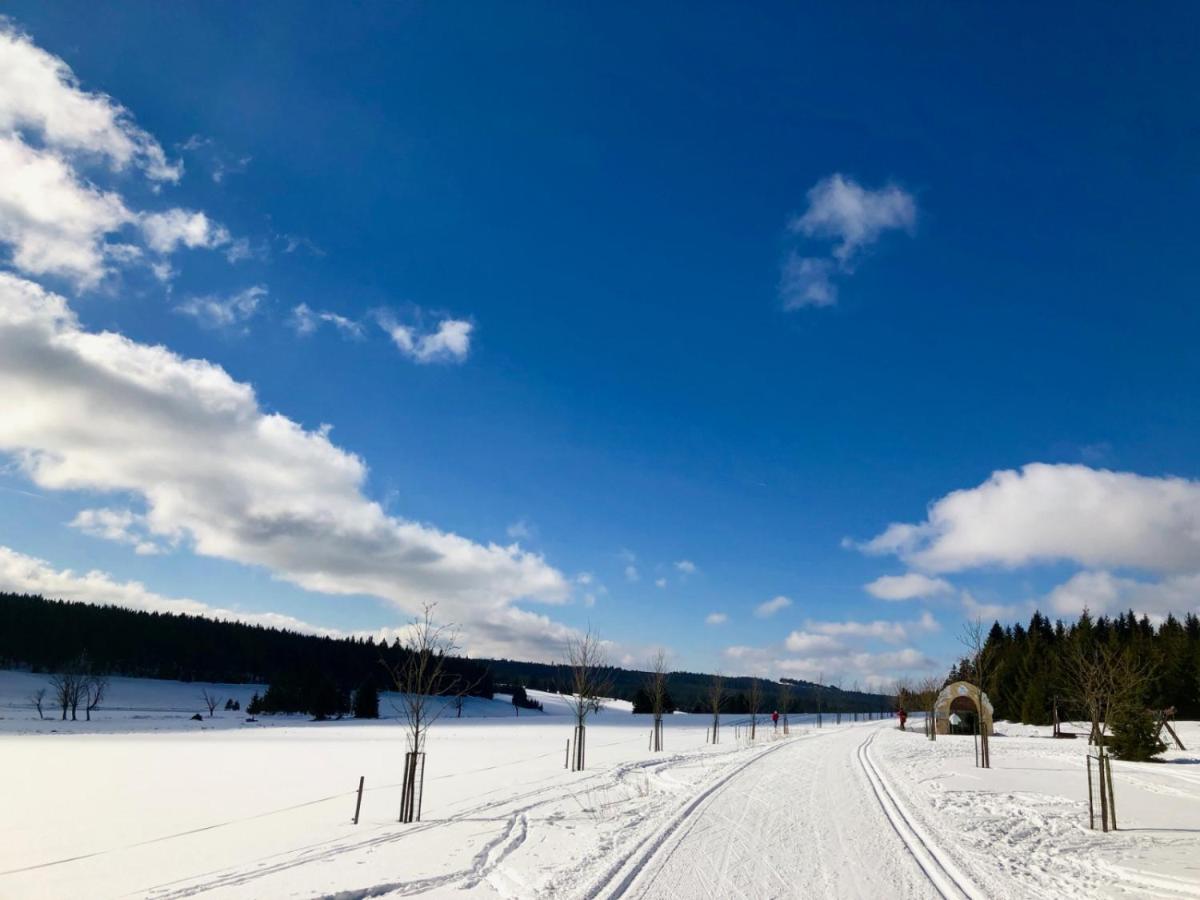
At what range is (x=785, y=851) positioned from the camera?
515 inches

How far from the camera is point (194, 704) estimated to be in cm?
10750

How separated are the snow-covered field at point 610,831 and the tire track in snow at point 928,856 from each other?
0.19 ft

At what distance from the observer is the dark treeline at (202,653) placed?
99500mm

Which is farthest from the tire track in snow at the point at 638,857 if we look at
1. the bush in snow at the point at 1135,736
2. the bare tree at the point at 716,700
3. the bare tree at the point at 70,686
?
the bare tree at the point at 70,686

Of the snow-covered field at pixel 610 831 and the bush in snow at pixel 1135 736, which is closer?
the snow-covered field at pixel 610 831

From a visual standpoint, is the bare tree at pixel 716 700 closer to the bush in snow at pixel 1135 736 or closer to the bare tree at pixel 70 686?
the bush in snow at pixel 1135 736

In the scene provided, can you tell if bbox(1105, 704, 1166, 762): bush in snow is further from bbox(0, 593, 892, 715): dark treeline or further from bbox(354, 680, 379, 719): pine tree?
bbox(354, 680, 379, 719): pine tree

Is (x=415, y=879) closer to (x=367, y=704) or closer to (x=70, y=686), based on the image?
(x=367, y=704)

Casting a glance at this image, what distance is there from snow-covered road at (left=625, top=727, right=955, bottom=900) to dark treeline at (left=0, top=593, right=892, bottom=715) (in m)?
84.4

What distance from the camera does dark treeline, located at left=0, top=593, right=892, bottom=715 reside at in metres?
99.5

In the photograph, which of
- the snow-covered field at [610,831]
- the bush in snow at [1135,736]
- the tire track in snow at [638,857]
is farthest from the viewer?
the bush in snow at [1135,736]

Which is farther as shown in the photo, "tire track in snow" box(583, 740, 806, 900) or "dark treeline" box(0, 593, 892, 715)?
"dark treeline" box(0, 593, 892, 715)

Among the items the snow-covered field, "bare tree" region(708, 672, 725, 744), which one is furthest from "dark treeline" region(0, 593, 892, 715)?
the snow-covered field

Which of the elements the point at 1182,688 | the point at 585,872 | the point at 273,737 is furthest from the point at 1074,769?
the point at 273,737
